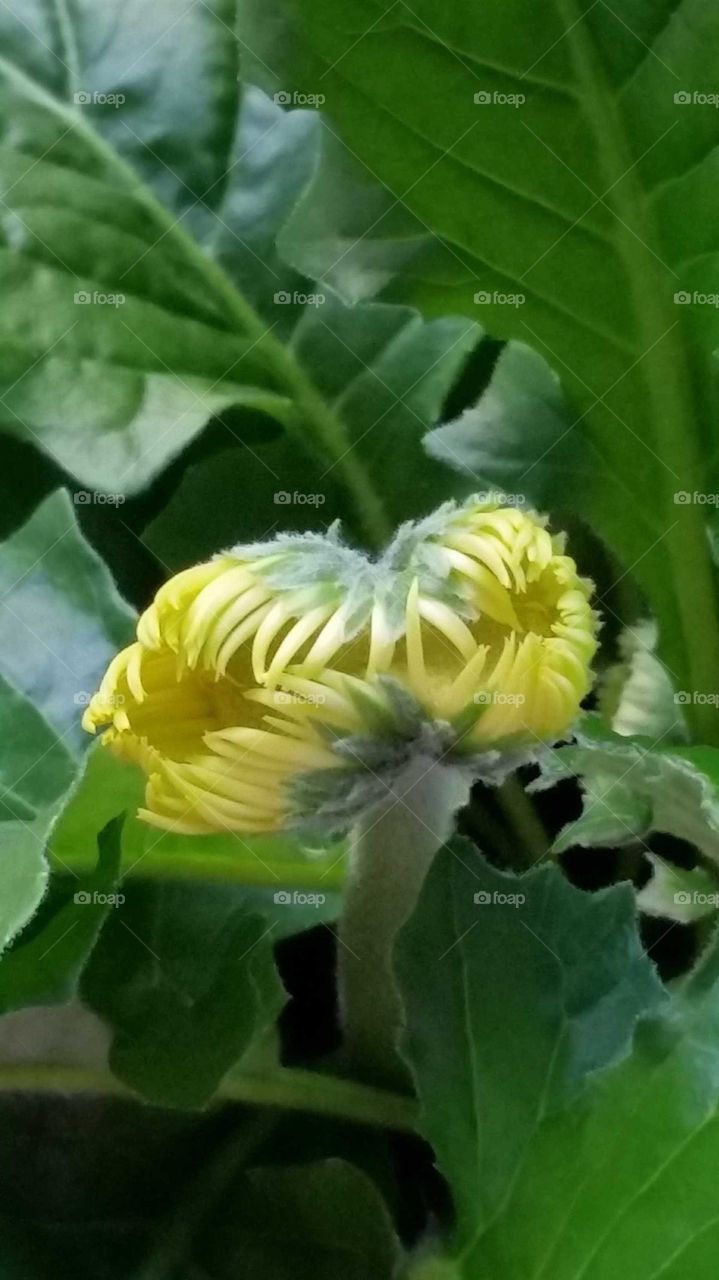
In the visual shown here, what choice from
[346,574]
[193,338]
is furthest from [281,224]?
[346,574]

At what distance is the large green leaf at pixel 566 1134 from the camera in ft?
0.84

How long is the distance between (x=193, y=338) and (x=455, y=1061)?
0.26 m

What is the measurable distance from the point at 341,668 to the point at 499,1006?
0.39ft

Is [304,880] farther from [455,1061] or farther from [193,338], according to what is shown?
[193,338]

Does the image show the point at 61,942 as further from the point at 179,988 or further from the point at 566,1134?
the point at 566,1134
